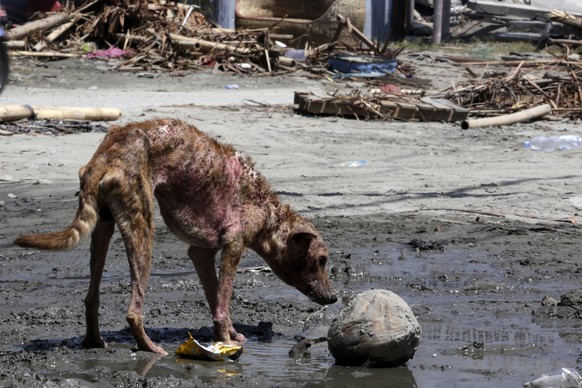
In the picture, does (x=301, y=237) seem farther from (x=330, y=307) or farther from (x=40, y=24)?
(x=40, y=24)

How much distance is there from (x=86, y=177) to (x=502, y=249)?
14.1 feet

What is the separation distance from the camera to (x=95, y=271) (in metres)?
6.21

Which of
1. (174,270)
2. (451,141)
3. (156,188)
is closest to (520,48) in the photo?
(451,141)

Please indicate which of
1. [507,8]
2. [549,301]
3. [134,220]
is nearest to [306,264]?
[134,220]

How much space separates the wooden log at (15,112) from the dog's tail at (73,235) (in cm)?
782

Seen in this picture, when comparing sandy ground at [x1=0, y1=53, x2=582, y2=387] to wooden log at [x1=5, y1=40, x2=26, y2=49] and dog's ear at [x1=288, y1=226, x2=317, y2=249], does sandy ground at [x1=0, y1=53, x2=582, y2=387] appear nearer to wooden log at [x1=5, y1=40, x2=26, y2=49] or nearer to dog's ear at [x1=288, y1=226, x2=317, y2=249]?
dog's ear at [x1=288, y1=226, x2=317, y2=249]

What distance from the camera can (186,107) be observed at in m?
15.3

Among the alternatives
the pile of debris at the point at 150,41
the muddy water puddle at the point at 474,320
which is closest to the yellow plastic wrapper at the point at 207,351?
the muddy water puddle at the point at 474,320

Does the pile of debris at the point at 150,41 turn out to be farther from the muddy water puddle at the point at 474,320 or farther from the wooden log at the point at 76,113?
the muddy water puddle at the point at 474,320

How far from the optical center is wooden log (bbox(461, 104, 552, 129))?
1524cm

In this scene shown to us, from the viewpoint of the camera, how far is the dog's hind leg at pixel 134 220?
585 cm

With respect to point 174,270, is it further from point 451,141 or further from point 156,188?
point 451,141

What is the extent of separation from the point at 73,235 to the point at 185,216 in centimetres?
73

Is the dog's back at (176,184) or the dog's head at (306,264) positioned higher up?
the dog's back at (176,184)
